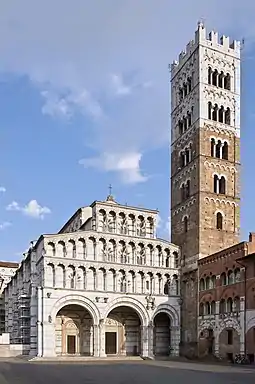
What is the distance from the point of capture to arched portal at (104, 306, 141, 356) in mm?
52688

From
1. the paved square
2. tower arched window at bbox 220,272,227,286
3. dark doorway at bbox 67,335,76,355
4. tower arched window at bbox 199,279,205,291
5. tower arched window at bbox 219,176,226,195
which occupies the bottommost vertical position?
dark doorway at bbox 67,335,76,355

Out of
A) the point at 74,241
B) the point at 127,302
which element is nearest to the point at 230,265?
the point at 127,302

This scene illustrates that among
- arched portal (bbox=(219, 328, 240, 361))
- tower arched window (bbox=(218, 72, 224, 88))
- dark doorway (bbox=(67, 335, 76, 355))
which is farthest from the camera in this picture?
tower arched window (bbox=(218, 72, 224, 88))

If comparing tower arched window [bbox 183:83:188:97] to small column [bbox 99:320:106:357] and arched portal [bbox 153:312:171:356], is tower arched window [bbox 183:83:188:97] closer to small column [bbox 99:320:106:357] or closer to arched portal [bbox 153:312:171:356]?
arched portal [bbox 153:312:171:356]

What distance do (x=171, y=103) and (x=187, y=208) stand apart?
555 inches

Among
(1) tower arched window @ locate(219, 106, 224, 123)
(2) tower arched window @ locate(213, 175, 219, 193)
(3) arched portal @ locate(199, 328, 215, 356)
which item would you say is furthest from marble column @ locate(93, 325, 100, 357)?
(1) tower arched window @ locate(219, 106, 224, 123)

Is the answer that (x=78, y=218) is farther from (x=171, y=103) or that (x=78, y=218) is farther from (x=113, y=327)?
(x=171, y=103)

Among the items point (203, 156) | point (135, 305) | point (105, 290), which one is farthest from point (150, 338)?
point (203, 156)

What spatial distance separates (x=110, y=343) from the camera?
52625mm

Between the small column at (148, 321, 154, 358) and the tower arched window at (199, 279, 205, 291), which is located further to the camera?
the small column at (148, 321, 154, 358)

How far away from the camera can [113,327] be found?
53.3 m

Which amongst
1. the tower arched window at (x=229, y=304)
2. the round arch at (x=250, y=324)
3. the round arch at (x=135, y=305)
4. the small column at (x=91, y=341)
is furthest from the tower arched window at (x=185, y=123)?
the round arch at (x=250, y=324)

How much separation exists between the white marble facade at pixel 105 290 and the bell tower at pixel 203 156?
2.51 meters

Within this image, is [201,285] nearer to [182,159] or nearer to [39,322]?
[182,159]
